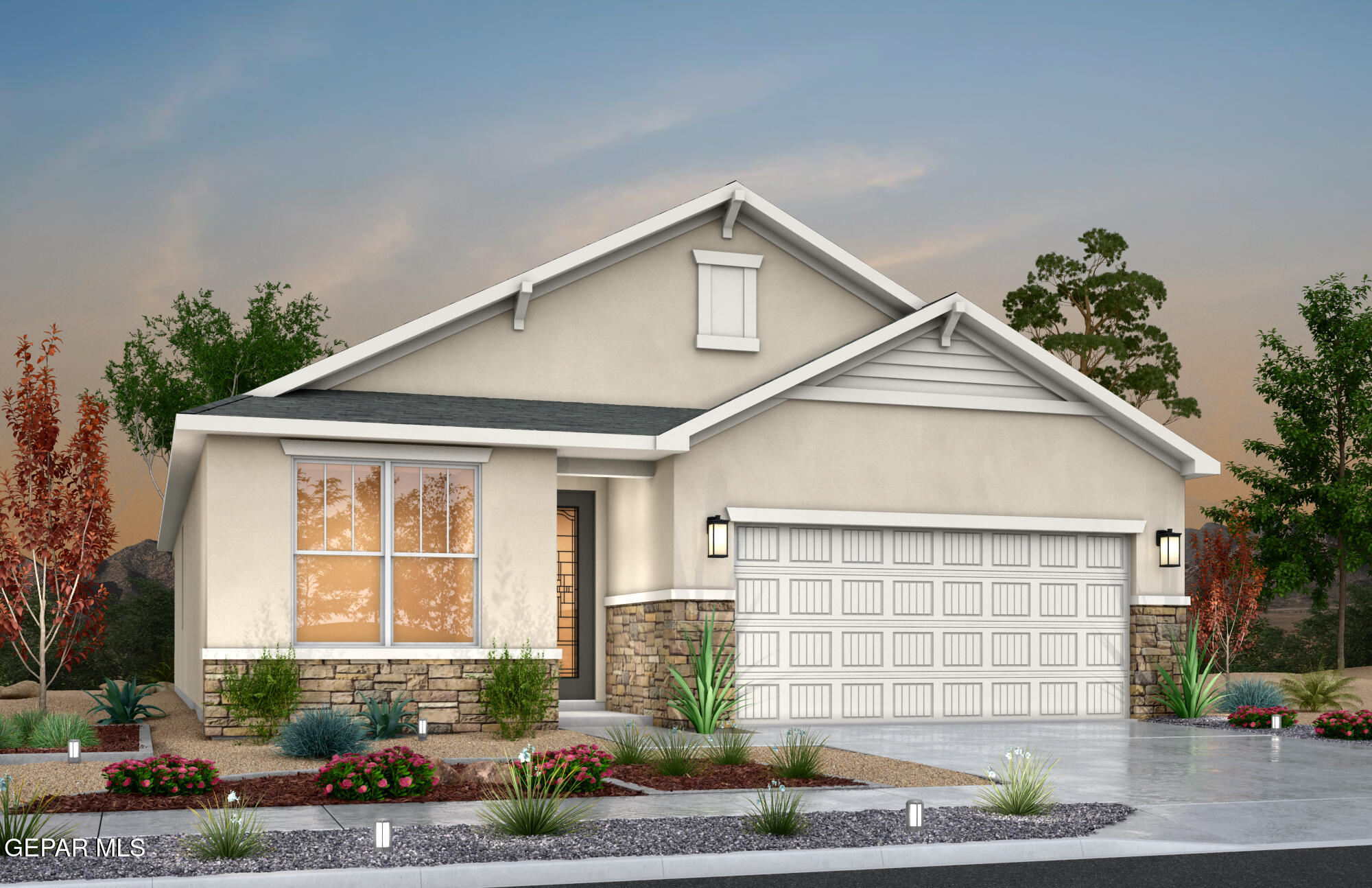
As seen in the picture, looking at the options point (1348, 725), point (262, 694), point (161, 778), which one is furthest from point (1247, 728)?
point (161, 778)

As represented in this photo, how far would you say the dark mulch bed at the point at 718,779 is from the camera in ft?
34.2

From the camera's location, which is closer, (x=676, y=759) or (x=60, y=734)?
(x=676, y=759)

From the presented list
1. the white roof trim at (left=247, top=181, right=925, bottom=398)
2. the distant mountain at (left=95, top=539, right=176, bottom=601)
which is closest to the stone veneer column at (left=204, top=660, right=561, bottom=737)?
the white roof trim at (left=247, top=181, right=925, bottom=398)

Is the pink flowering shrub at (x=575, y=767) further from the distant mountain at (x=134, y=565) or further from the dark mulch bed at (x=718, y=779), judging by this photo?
the distant mountain at (x=134, y=565)

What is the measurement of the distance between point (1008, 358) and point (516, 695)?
8.19 meters

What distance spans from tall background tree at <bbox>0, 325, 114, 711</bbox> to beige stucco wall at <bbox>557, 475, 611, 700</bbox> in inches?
239

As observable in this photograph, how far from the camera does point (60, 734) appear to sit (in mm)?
12891

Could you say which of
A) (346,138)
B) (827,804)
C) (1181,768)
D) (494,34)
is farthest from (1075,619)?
(346,138)

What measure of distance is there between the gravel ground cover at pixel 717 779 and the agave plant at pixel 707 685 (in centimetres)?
369

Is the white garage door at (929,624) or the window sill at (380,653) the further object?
the white garage door at (929,624)

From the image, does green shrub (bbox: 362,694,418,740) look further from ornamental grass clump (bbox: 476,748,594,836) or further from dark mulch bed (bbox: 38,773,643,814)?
ornamental grass clump (bbox: 476,748,594,836)

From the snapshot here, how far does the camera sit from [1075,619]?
703 inches

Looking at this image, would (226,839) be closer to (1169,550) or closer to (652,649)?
(652,649)

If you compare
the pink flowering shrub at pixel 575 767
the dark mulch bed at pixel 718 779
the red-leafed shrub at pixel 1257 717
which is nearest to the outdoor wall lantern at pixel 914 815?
the dark mulch bed at pixel 718 779
